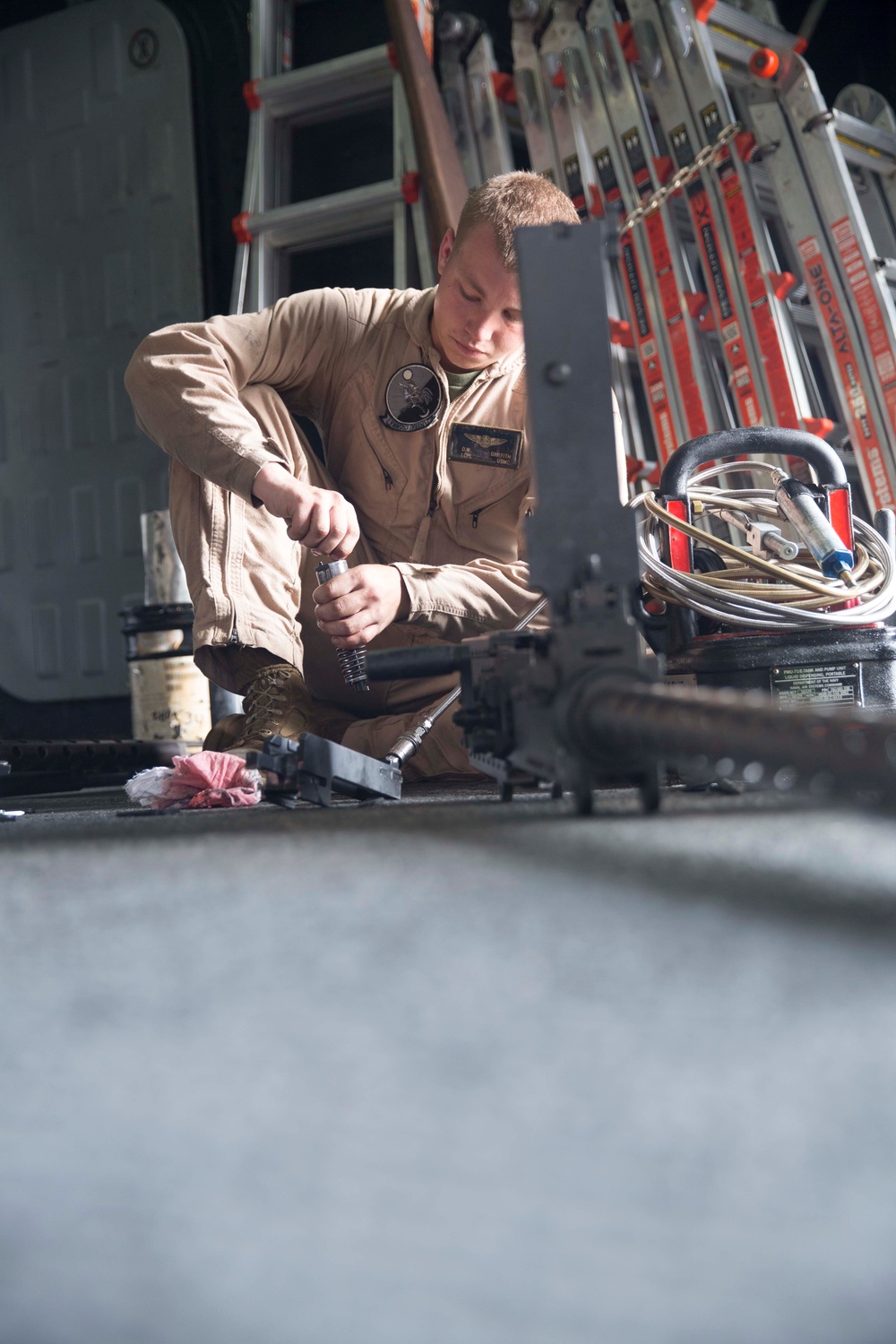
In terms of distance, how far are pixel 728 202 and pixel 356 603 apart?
2.09 m

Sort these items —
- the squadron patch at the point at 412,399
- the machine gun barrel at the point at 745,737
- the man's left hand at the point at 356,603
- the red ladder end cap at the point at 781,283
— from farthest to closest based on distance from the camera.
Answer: the red ladder end cap at the point at 781,283 → the squadron patch at the point at 412,399 → the man's left hand at the point at 356,603 → the machine gun barrel at the point at 745,737

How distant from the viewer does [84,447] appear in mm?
3592

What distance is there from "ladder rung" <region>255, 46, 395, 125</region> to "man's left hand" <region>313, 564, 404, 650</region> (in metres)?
2.43

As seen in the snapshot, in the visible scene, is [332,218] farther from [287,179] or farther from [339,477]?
[339,477]

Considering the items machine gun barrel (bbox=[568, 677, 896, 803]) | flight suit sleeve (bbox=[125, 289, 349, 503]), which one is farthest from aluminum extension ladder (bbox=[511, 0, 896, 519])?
machine gun barrel (bbox=[568, 677, 896, 803])

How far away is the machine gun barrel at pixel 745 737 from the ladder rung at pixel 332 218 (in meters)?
2.75

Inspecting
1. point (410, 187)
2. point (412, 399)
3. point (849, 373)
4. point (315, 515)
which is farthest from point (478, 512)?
point (410, 187)

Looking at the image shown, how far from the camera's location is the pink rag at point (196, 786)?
125 centimetres

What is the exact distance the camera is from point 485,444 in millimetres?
1733

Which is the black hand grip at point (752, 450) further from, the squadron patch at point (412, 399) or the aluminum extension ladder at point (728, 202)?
the aluminum extension ladder at point (728, 202)

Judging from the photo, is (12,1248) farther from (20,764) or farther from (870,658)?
(20,764)

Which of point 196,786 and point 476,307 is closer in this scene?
point 196,786

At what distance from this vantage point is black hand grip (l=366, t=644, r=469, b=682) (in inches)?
34.9

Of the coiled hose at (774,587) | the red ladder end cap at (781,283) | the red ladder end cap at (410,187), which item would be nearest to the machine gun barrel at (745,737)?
the coiled hose at (774,587)
